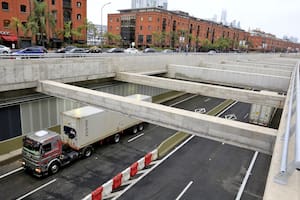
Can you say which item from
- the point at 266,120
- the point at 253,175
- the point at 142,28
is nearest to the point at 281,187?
the point at 253,175

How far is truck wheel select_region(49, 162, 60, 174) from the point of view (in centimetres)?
1414

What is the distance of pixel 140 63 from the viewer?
2700 centimetres

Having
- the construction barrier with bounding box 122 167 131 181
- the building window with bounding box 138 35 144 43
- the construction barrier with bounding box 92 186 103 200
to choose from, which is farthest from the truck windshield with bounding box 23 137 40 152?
the building window with bounding box 138 35 144 43

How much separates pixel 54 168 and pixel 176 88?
11.4m

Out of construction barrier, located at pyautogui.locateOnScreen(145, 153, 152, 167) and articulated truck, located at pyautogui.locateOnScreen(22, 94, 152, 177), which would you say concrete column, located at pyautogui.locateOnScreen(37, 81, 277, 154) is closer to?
articulated truck, located at pyautogui.locateOnScreen(22, 94, 152, 177)

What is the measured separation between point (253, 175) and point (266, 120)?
11.4 meters

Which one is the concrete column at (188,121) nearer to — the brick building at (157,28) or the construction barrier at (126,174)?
the construction barrier at (126,174)

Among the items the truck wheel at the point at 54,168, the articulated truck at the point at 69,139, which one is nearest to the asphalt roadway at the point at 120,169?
the truck wheel at the point at 54,168

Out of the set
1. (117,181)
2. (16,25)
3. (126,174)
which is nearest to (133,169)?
(126,174)

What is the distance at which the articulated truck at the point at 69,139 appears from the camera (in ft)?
44.5

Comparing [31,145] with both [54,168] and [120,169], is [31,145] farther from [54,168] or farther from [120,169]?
[120,169]

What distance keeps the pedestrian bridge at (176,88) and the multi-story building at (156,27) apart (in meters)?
48.2

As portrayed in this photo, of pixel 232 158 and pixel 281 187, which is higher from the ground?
pixel 281 187

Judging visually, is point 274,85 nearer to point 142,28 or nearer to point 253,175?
point 253,175
